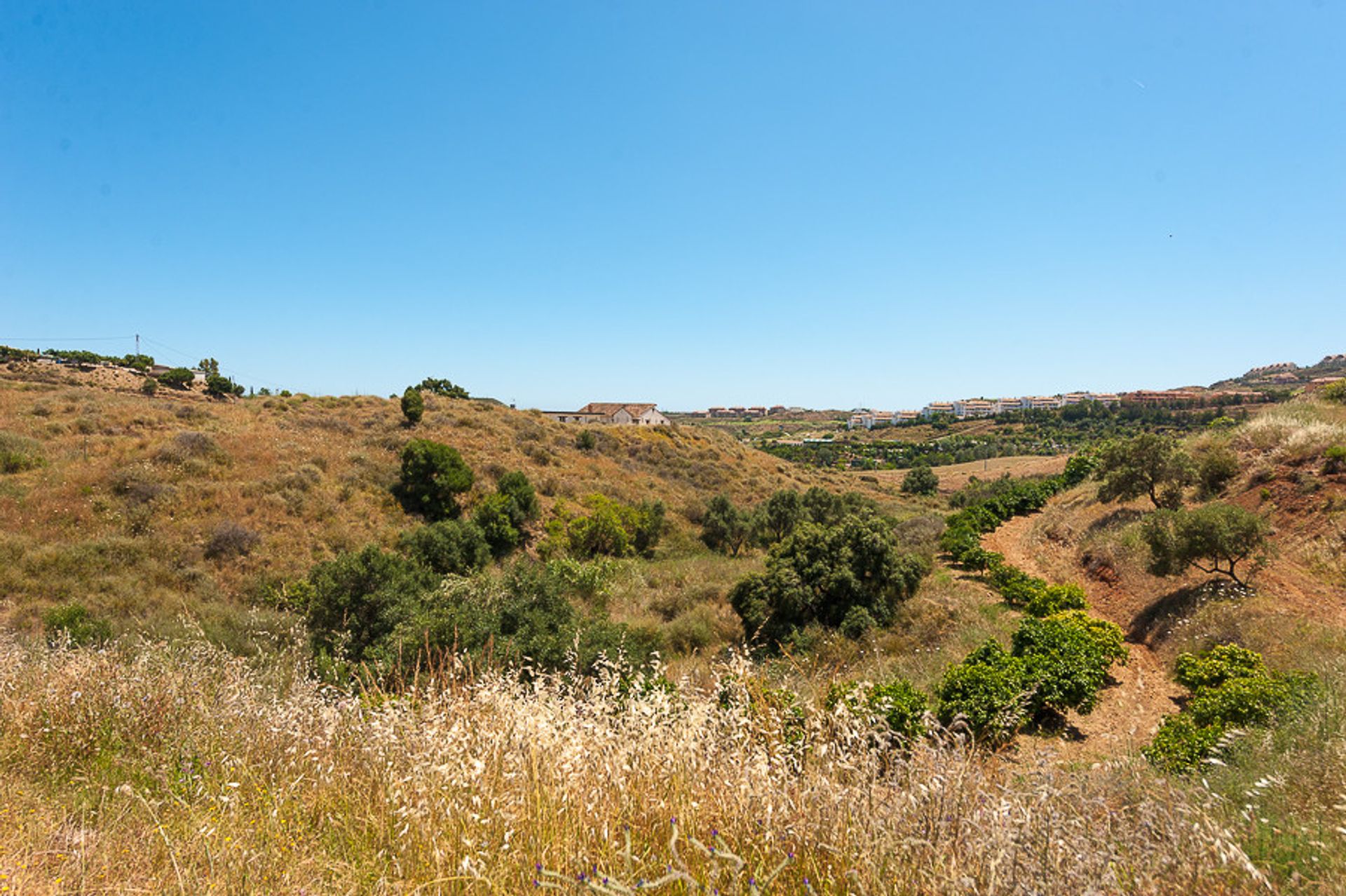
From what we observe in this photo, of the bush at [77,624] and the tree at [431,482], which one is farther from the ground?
the tree at [431,482]

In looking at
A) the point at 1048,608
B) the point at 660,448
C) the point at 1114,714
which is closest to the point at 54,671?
the point at 1114,714

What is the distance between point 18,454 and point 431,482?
13264 mm

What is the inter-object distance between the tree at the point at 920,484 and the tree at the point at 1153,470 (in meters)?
30.0

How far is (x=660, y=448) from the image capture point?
4191cm

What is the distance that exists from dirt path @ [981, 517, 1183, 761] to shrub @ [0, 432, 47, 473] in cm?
2947

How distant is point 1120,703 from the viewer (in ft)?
28.1

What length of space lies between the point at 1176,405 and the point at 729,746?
98.5m

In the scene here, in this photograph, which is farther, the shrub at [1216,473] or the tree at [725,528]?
the tree at [725,528]

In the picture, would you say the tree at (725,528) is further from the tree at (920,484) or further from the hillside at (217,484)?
the tree at (920,484)

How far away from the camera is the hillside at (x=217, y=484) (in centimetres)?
1450

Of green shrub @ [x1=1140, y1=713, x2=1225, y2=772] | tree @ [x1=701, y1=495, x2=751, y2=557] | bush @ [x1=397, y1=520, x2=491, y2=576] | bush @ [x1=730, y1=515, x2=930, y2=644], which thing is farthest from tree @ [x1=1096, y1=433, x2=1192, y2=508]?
bush @ [x1=397, y1=520, x2=491, y2=576]

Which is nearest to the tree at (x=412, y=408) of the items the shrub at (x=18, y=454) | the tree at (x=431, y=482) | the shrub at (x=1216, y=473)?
the tree at (x=431, y=482)

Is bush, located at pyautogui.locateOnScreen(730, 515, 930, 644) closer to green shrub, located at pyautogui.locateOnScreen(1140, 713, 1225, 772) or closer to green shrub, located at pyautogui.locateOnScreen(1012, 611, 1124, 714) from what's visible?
green shrub, located at pyautogui.locateOnScreen(1012, 611, 1124, 714)

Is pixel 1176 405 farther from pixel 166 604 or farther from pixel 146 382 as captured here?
pixel 146 382
